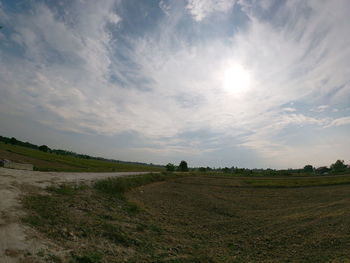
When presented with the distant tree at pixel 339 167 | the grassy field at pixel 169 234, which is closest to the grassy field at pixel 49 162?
the grassy field at pixel 169 234

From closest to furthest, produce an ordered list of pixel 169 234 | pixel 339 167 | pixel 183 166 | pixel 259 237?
pixel 259 237 < pixel 169 234 < pixel 183 166 < pixel 339 167

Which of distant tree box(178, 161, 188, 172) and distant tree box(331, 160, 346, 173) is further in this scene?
distant tree box(331, 160, 346, 173)

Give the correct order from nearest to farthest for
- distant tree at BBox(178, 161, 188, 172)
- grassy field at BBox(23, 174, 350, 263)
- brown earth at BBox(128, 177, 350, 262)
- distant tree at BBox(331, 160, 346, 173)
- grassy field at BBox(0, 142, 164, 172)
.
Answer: grassy field at BBox(23, 174, 350, 263) < brown earth at BBox(128, 177, 350, 262) < grassy field at BBox(0, 142, 164, 172) < distant tree at BBox(178, 161, 188, 172) < distant tree at BBox(331, 160, 346, 173)

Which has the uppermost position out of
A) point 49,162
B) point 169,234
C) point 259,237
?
point 49,162

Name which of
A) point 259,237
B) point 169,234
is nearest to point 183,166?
point 169,234

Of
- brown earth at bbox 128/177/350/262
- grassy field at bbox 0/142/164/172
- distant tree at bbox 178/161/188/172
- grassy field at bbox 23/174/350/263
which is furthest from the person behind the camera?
distant tree at bbox 178/161/188/172

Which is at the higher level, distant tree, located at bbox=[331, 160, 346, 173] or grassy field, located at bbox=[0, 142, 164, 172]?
distant tree, located at bbox=[331, 160, 346, 173]

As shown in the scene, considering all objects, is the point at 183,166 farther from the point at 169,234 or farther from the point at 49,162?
the point at 169,234

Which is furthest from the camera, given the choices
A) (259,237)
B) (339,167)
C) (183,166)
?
(339,167)

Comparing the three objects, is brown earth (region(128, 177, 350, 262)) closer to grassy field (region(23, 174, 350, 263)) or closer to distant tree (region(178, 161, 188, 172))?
grassy field (region(23, 174, 350, 263))

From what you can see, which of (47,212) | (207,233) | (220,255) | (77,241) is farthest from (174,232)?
(47,212)

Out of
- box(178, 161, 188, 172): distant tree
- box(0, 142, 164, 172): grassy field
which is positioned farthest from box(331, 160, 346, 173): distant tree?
box(0, 142, 164, 172): grassy field

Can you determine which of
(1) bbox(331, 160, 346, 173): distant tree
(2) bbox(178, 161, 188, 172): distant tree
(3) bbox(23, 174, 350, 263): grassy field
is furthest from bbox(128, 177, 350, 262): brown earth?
(1) bbox(331, 160, 346, 173): distant tree

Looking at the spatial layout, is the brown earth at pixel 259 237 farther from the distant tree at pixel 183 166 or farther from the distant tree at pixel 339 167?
the distant tree at pixel 339 167
